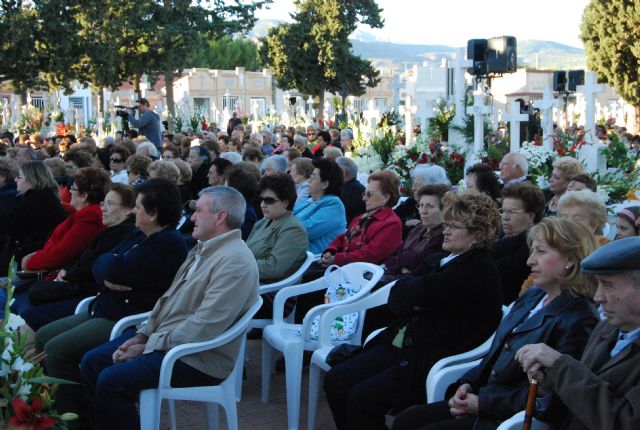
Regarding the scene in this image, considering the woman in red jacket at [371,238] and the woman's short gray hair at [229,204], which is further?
the woman in red jacket at [371,238]

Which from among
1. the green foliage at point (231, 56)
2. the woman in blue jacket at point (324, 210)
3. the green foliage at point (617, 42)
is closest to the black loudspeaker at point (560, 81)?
the green foliage at point (617, 42)

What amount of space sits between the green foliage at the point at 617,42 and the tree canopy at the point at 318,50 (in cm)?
1123

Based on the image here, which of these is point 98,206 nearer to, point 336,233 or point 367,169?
point 336,233

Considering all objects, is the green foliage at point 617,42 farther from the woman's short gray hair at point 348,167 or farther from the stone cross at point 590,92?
the woman's short gray hair at point 348,167

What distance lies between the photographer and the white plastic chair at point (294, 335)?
4.88m

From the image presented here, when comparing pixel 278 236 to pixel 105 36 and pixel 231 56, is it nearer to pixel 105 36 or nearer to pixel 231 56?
pixel 105 36

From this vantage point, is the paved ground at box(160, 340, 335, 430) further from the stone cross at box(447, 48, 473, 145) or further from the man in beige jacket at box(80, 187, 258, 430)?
the stone cross at box(447, 48, 473, 145)

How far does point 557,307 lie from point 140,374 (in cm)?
205

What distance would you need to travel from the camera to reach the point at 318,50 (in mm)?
38438

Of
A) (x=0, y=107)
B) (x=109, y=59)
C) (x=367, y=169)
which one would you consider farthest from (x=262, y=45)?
(x=367, y=169)

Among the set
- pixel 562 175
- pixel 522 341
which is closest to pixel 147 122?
pixel 562 175

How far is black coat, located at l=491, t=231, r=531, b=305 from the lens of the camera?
4.90m

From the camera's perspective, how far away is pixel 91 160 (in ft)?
31.9

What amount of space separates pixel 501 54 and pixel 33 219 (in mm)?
8490
